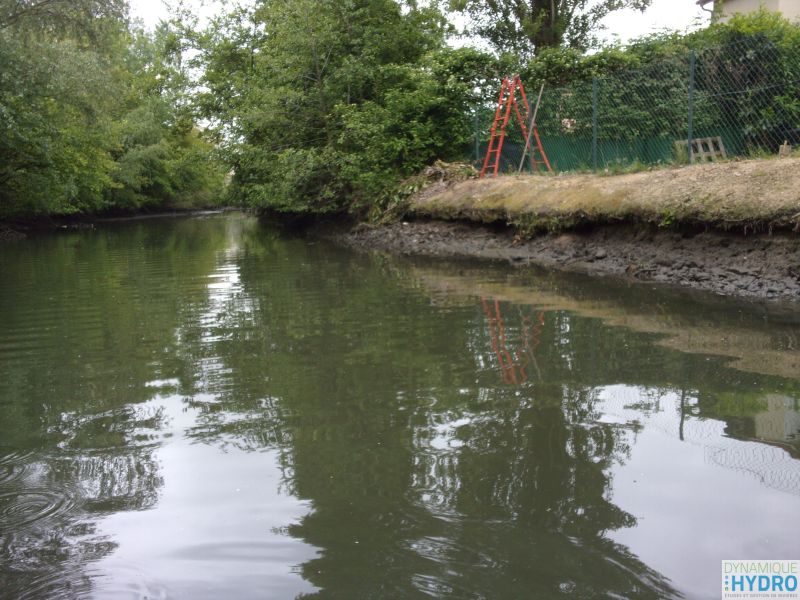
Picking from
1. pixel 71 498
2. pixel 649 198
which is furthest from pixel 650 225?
pixel 71 498

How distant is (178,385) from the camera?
6562 mm

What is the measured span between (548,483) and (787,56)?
38.3ft

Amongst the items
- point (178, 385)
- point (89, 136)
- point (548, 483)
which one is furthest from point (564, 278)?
point (89, 136)

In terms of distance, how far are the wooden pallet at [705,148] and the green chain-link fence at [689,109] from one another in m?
0.02

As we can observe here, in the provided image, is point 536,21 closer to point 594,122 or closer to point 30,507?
point 594,122

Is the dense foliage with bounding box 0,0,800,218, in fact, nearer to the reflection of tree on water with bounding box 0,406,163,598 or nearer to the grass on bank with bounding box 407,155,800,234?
the grass on bank with bounding box 407,155,800,234

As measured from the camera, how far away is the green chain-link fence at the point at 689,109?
13.2 meters

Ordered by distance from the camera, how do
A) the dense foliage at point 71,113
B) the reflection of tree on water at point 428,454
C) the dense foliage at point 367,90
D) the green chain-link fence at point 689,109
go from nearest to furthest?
the reflection of tree on water at point 428,454 < the green chain-link fence at point 689,109 < the dense foliage at point 367,90 < the dense foliage at point 71,113

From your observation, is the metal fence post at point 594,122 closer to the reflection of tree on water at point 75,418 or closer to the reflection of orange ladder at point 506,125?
the reflection of orange ladder at point 506,125

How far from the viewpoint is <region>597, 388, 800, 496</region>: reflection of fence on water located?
14.0 ft

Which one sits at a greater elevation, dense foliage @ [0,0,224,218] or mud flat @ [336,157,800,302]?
dense foliage @ [0,0,224,218]

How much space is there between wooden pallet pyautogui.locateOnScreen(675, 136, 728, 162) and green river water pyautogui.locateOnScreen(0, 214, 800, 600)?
4930mm

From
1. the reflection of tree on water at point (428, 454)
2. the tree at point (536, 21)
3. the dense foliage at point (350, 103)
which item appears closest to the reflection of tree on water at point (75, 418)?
the reflection of tree on water at point (428, 454)

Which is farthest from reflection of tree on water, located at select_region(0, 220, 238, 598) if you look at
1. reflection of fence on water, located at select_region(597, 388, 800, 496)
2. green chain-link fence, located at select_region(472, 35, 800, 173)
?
green chain-link fence, located at select_region(472, 35, 800, 173)
